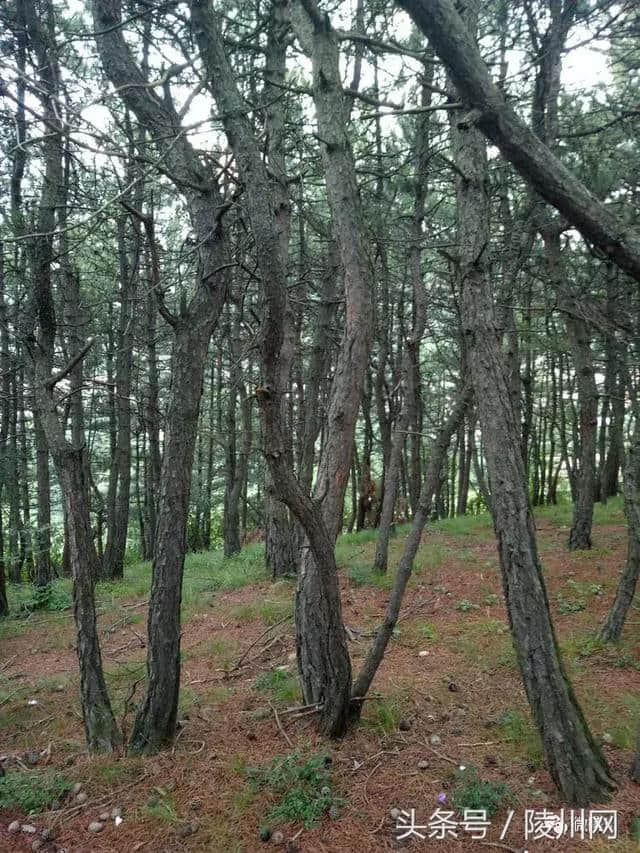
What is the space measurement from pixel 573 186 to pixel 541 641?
97.0 inches

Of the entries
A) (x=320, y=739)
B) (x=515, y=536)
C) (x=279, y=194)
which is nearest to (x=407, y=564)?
(x=515, y=536)

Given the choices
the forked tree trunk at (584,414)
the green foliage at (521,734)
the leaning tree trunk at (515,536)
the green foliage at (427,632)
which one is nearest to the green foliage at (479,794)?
the leaning tree trunk at (515,536)

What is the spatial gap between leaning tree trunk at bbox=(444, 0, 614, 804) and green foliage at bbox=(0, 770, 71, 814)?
124 inches

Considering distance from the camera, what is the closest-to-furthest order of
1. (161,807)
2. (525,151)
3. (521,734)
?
(525,151) < (161,807) < (521,734)

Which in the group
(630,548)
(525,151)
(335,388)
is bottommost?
(630,548)

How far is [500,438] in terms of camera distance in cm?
338

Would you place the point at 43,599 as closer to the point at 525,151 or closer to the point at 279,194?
the point at 279,194

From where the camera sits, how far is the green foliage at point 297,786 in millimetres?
3279

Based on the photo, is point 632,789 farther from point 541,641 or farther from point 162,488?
point 162,488

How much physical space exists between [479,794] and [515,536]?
1558mm

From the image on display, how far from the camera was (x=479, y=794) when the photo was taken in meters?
3.29

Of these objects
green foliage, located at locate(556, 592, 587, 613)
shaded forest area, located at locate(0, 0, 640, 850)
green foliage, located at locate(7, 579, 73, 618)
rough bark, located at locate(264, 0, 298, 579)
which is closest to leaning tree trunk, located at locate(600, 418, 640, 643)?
shaded forest area, located at locate(0, 0, 640, 850)

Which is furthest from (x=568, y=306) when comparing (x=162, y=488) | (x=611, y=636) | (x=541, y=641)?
(x=162, y=488)

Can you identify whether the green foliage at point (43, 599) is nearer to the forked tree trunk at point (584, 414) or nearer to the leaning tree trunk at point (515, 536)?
the leaning tree trunk at point (515, 536)
